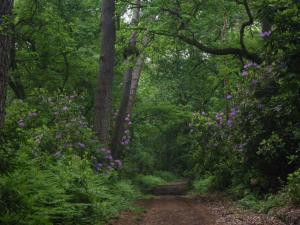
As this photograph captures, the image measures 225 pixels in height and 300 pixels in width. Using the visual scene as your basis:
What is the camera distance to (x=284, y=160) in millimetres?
11289

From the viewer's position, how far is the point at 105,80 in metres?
14.3

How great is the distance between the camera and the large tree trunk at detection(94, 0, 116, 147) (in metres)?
14.3

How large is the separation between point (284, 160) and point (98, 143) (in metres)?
5.74

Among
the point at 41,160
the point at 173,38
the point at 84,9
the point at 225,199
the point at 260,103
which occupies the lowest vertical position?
the point at 225,199

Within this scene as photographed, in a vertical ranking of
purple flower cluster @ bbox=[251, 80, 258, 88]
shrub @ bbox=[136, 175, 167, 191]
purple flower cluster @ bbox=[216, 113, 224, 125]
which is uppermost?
purple flower cluster @ bbox=[251, 80, 258, 88]

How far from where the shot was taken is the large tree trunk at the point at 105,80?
14289 mm

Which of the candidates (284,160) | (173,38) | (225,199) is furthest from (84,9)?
(284,160)

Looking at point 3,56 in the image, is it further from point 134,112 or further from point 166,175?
point 166,175

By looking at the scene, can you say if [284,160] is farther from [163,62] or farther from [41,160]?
[163,62]

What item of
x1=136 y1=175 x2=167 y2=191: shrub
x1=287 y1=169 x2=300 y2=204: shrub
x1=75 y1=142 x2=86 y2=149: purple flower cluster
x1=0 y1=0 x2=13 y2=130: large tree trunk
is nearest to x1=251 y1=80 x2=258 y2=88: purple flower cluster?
x1=287 y1=169 x2=300 y2=204: shrub

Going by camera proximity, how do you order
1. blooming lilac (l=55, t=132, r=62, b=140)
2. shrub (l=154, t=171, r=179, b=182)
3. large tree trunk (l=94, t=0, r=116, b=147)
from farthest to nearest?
shrub (l=154, t=171, r=179, b=182) → large tree trunk (l=94, t=0, r=116, b=147) → blooming lilac (l=55, t=132, r=62, b=140)

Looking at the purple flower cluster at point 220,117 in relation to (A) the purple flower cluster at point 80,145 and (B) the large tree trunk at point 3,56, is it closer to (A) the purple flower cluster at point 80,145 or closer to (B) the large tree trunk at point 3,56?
(A) the purple flower cluster at point 80,145

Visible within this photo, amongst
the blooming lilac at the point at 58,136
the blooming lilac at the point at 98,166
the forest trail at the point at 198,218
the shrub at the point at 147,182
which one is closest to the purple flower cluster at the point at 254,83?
the forest trail at the point at 198,218

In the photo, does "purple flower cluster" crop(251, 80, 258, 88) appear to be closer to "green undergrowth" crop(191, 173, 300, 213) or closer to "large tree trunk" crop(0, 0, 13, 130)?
"green undergrowth" crop(191, 173, 300, 213)
